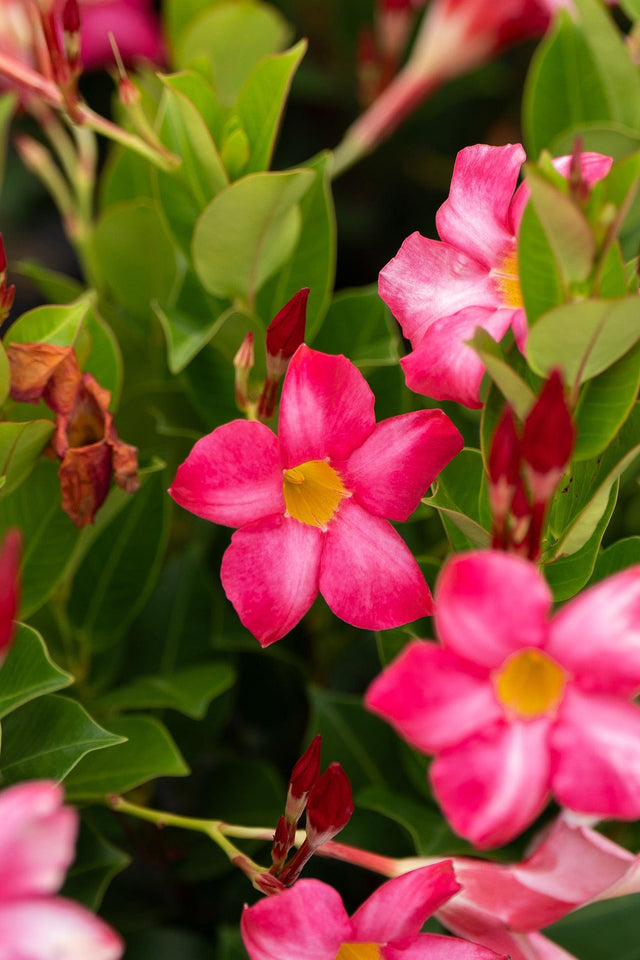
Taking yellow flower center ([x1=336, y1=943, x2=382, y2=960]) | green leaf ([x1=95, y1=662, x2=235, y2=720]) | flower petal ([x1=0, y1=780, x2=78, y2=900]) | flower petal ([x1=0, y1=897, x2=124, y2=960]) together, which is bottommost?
green leaf ([x1=95, y1=662, x2=235, y2=720])

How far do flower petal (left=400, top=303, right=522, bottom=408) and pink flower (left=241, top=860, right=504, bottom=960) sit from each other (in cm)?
23

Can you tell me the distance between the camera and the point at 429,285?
55 centimetres

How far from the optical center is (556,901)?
52 cm

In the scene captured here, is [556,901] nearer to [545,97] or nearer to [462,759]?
[462,759]

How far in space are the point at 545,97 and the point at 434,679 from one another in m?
0.60

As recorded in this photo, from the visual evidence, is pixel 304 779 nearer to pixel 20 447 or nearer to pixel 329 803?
pixel 329 803

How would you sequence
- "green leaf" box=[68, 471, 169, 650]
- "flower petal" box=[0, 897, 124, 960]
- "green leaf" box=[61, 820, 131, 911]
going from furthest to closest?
"green leaf" box=[68, 471, 169, 650] → "green leaf" box=[61, 820, 131, 911] → "flower petal" box=[0, 897, 124, 960]

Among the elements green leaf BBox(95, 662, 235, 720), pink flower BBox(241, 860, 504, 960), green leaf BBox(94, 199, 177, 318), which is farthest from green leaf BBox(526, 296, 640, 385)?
green leaf BBox(94, 199, 177, 318)

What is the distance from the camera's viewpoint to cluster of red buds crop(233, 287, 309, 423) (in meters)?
0.55

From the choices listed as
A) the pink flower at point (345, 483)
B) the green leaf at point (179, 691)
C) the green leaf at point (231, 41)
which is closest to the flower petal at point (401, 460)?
the pink flower at point (345, 483)

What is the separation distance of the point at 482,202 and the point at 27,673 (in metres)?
0.36

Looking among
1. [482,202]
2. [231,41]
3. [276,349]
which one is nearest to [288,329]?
[276,349]

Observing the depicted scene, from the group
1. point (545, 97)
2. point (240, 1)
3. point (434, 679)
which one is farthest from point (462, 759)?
point (240, 1)

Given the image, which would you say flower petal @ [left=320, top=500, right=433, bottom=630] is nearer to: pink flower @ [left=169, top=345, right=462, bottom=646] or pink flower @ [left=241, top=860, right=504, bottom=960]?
pink flower @ [left=169, top=345, right=462, bottom=646]
